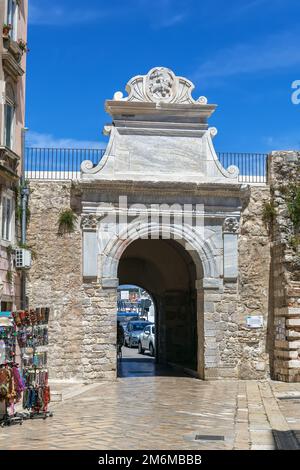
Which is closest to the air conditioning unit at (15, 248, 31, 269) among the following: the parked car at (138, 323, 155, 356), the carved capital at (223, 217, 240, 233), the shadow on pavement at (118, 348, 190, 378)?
the shadow on pavement at (118, 348, 190, 378)

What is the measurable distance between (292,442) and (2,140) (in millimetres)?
9467

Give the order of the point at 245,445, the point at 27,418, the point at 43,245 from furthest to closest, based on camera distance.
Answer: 1. the point at 43,245
2. the point at 27,418
3. the point at 245,445

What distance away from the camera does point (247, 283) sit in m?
19.0

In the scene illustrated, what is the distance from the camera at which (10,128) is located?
16.2 m

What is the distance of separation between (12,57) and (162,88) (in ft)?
15.5

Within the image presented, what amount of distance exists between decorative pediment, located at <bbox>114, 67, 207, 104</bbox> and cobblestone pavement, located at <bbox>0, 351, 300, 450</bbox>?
7624 mm

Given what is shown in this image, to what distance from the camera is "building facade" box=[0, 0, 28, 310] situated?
15445 mm

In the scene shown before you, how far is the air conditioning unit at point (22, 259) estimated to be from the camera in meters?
16.4

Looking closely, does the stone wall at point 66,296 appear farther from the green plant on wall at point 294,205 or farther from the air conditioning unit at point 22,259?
the green plant on wall at point 294,205

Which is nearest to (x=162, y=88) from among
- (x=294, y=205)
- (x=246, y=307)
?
(x=294, y=205)

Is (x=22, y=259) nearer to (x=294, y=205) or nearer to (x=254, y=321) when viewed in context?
(x=254, y=321)

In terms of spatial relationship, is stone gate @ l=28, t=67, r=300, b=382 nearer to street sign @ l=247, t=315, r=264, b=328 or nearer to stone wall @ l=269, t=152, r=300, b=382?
street sign @ l=247, t=315, r=264, b=328
